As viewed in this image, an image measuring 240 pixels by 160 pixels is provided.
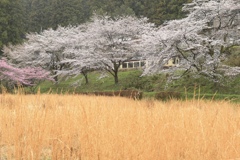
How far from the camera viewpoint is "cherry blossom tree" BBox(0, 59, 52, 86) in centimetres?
2153

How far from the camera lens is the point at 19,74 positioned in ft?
74.2

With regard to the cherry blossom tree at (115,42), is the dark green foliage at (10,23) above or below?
above

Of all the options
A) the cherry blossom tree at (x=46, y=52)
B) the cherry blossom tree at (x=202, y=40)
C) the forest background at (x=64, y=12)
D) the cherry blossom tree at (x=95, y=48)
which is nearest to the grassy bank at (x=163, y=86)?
the cherry blossom tree at (x=202, y=40)

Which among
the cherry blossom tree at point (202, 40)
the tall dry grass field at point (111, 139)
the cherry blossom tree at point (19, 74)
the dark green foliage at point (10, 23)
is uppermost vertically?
the dark green foliage at point (10, 23)

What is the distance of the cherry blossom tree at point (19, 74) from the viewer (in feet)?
70.6

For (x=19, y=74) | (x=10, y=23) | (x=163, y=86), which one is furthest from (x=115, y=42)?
(x=10, y=23)

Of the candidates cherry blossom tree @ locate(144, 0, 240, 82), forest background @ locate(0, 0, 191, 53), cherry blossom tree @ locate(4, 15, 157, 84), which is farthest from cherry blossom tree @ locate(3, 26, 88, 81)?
cherry blossom tree @ locate(144, 0, 240, 82)

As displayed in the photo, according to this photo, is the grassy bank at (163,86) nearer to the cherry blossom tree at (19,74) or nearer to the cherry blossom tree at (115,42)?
the cherry blossom tree at (19,74)

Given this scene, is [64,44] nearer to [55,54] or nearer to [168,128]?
[55,54]

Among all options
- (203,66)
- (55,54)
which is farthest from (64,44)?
(203,66)

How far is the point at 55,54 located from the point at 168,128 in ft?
82.4

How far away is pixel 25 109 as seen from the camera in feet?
9.71

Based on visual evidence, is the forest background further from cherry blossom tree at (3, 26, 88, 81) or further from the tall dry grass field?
the tall dry grass field

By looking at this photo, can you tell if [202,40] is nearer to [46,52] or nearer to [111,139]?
[111,139]
